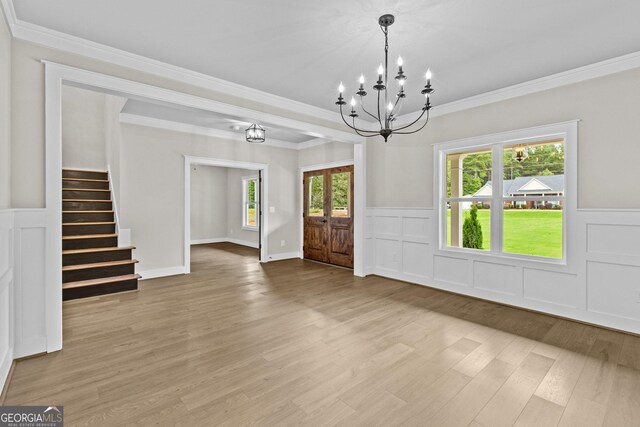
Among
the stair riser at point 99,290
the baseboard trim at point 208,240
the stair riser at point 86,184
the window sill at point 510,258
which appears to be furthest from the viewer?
the baseboard trim at point 208,240

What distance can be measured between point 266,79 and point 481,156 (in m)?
3.12

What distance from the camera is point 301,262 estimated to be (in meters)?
6.86

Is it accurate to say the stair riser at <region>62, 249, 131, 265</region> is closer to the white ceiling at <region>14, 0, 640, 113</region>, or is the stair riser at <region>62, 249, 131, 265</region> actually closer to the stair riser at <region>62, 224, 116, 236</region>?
the stair riser at <region>62, 224, 116, 236</region>

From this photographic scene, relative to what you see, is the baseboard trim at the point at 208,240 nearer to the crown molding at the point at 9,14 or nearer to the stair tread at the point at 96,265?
the stair tread at the point at 96,265

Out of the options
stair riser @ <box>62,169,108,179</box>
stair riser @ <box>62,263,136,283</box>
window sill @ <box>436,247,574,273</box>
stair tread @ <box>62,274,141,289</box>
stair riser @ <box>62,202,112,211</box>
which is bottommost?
stair tread @ <box>62,274,141,289</box>

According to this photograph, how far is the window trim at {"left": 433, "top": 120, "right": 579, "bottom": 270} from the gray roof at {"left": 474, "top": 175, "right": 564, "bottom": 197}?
83 millimetres

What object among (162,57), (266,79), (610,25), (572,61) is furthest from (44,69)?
(572,61)

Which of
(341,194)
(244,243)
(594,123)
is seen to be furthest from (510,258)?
(244,243)

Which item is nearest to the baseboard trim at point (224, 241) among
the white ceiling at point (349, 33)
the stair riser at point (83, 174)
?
the stair riser at point (83, 174)

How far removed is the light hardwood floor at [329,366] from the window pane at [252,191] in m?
5.52

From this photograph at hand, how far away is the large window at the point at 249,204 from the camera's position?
934 centimetres

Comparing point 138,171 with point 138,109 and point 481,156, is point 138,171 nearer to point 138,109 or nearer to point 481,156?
point 138,109

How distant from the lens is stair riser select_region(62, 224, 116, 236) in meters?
4.82

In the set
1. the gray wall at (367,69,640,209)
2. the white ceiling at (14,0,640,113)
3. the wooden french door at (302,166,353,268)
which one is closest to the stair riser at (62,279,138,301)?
the white ceiling at (14,0,640,113)
